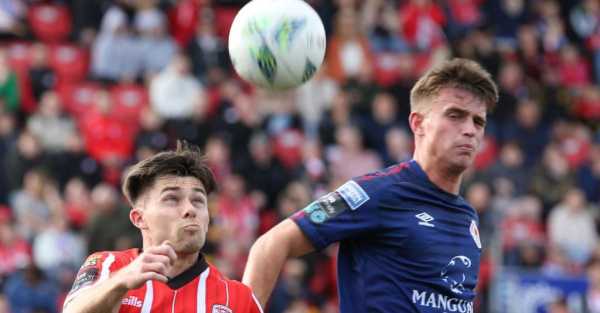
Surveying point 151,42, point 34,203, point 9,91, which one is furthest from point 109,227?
point 151,42

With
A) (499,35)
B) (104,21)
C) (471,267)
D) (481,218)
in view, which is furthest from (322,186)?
(471,267)

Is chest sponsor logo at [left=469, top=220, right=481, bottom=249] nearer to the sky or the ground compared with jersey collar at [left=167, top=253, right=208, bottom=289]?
nearer to the sky

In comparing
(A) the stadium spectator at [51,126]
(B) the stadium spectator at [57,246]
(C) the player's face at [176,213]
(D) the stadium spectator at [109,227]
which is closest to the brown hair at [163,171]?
(C) the player's face at [176,213]

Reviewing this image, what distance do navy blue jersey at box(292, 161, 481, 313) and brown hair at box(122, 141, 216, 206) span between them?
58 centimetres

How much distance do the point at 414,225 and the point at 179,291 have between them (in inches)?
50.0

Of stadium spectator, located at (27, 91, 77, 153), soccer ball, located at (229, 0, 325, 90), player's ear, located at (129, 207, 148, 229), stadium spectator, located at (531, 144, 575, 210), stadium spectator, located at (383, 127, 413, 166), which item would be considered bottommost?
player's ear, located at (129, 207, 148, 229)

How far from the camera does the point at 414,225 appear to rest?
5.83m

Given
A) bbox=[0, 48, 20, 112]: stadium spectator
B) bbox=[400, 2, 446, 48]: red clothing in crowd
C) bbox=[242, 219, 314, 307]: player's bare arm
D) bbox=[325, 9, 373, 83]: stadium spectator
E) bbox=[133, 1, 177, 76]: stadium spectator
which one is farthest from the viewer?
bbox=[400, 2, 446, 48]: red clothing in crowd

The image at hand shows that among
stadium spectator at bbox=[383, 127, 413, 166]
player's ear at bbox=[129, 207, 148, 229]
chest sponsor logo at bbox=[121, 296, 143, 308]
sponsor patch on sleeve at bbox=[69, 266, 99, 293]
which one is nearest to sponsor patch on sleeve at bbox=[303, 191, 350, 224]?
player's ear at bbox=[129, 207, 148, 229]

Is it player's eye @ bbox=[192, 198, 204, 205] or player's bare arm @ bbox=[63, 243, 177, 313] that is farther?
player's eye @ bbox=[192, 198, 204, 205]

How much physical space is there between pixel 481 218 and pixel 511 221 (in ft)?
2.20

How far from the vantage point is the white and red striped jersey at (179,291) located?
510cm

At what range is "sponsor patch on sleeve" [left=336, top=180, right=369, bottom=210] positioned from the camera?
5754 millimetres

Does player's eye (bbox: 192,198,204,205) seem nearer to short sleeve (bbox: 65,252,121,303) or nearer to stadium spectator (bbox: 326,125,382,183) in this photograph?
short sleeve (bbox: 65,252,121,303)
